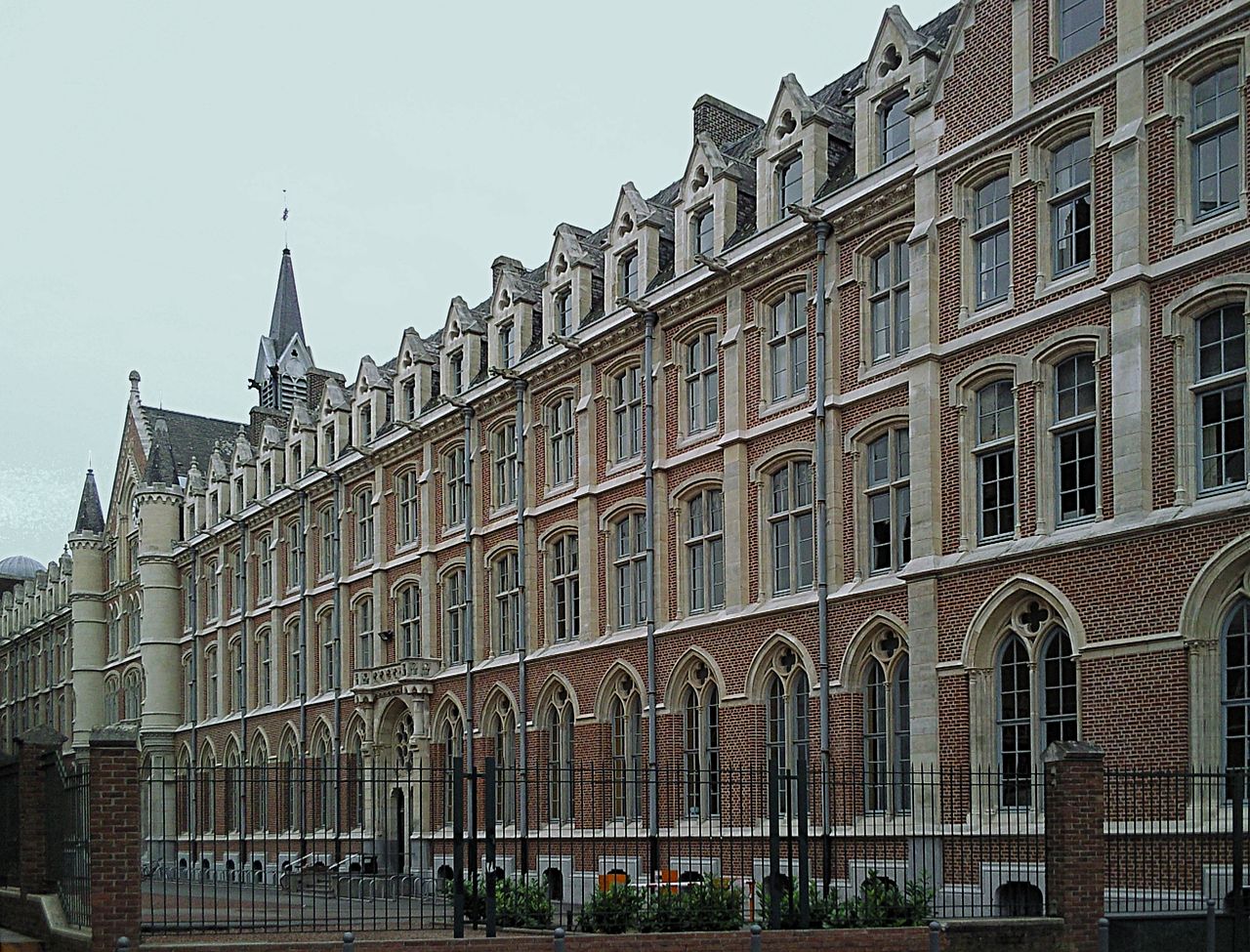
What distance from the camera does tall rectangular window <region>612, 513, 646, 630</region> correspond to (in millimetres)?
35219

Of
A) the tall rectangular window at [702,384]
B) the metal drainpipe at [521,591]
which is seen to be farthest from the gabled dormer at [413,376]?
the tall rectangular window at [702,384]

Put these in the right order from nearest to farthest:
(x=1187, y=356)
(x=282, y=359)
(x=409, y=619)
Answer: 1. (x=1187, y=356)
2. (x=409, y=619)
3. (x=282, y=359)

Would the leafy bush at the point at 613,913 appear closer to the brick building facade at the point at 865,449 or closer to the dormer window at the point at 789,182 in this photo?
the brick building facade at the point at 865,449

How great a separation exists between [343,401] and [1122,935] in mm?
34689

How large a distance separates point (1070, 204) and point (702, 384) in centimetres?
1035

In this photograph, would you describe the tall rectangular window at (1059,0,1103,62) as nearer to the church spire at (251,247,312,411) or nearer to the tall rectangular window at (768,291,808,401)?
the tall rectangular window at (768,291,808,401)

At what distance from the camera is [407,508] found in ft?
150

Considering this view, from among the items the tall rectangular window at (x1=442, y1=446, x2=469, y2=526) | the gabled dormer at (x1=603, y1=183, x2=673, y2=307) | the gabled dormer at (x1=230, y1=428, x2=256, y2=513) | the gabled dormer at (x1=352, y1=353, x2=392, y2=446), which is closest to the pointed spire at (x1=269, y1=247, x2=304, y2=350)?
the gabled dormer at (x1=230, y1=428, x2=256, y2=513)

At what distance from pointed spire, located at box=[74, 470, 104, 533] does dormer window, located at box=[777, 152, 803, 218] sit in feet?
161

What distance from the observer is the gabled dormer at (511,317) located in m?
40.8

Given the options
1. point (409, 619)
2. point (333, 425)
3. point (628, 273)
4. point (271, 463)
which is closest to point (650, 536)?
point (628, 273)

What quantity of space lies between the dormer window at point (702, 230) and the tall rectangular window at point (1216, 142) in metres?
12.3

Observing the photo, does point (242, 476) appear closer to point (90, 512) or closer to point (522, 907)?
point (90, 512)

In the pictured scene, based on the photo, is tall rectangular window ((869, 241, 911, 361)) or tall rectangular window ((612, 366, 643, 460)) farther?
tall rectangular window ((612, 366, 643, 460))
